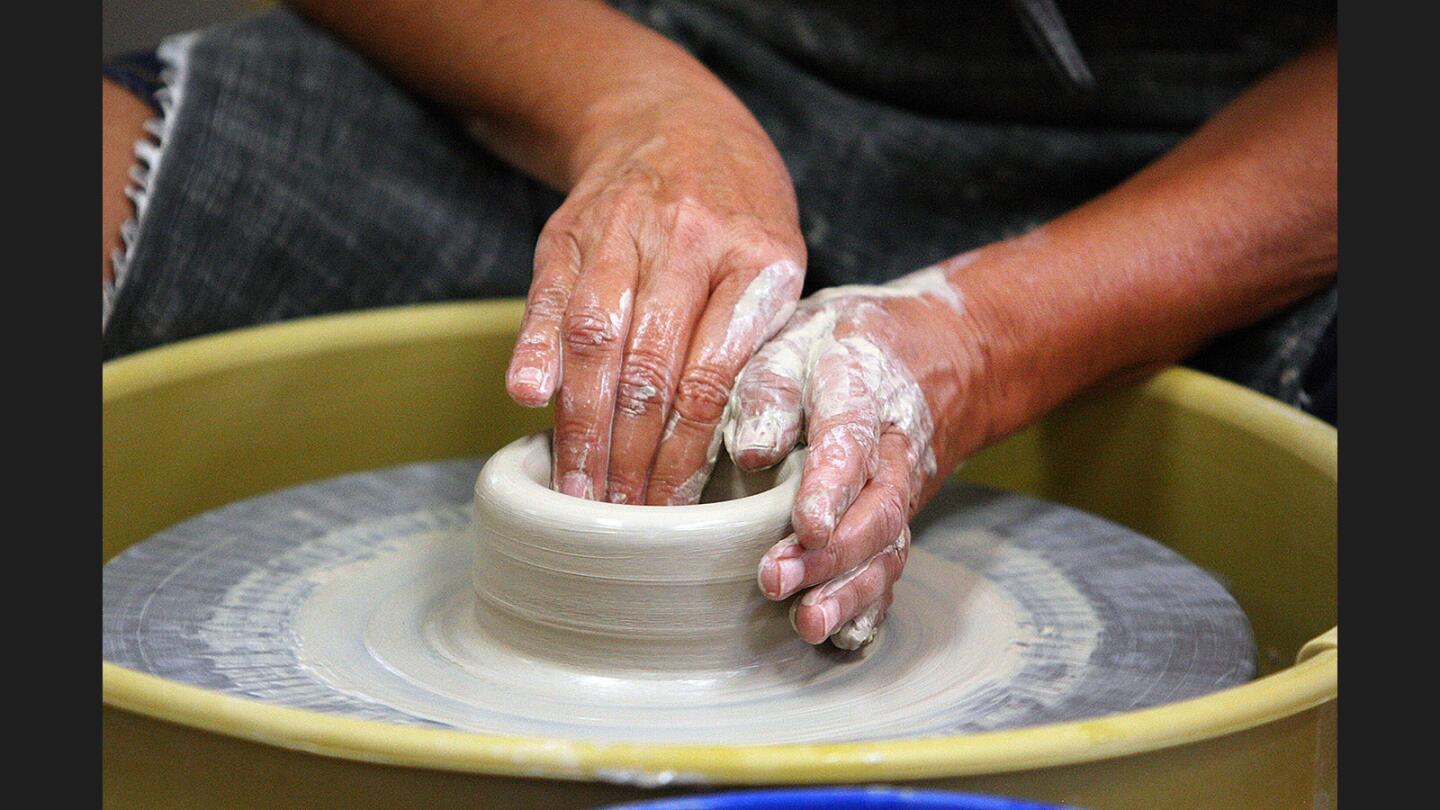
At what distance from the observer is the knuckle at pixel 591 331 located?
1.06m

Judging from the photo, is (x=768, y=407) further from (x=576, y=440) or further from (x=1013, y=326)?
(x=1013, y=326)

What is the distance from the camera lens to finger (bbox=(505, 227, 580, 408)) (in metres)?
1.05

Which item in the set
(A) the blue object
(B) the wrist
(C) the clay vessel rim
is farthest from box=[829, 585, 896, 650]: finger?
(B) the wrist

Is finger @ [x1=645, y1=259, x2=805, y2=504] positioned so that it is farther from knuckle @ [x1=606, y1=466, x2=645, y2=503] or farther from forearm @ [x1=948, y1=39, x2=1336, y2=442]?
forearm @ [x1=948, y1=39, x2=1336, y2=442]

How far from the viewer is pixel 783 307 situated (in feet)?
3.71

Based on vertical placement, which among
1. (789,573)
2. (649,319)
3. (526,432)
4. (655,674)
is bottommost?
(526,432)

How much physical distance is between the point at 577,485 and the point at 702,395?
11 centimetres

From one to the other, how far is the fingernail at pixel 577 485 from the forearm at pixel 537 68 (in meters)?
0.42

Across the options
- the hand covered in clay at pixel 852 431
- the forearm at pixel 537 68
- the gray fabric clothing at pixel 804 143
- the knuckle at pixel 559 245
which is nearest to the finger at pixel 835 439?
the hand covered in clay at pixel 852 431

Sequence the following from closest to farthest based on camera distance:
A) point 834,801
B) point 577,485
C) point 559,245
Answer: point 834,801 < point 577,485 < point 559,245

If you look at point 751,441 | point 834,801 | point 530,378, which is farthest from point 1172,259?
point 834,801

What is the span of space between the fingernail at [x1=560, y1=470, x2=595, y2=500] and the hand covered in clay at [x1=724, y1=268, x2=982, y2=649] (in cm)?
11

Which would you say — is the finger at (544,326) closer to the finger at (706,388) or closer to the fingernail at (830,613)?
the finger at (706,388)

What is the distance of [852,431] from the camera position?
3.34ft
